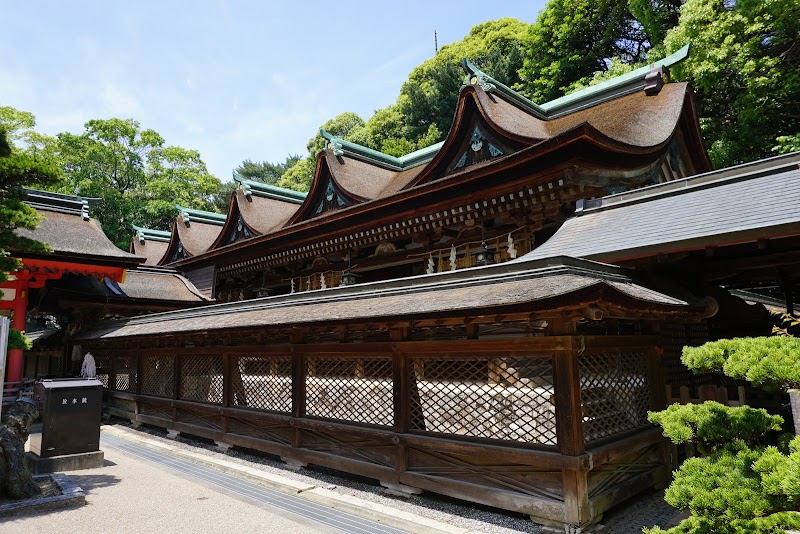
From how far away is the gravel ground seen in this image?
208 inches

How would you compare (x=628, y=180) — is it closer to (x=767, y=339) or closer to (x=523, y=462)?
(x=523, y=462)

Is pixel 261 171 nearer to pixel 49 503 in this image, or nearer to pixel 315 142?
pixel 315 142

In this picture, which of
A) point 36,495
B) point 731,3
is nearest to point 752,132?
point 731,3

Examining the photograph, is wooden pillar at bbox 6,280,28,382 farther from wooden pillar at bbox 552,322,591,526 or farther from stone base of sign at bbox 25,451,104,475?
wooden pillar at bbox 552,322,591,526

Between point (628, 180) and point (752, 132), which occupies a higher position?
point (752, 132)

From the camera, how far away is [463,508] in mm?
5906

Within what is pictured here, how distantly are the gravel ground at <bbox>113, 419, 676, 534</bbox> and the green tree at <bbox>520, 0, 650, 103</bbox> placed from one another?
25297 mm

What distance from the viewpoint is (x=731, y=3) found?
757 inches

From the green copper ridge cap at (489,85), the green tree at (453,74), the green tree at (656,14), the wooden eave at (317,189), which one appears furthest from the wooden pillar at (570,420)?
the green tree at (453,74)

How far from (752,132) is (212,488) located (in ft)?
69.0

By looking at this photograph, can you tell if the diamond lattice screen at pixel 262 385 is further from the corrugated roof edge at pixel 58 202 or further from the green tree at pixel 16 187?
the corrugated roof edge at pixel 58 202

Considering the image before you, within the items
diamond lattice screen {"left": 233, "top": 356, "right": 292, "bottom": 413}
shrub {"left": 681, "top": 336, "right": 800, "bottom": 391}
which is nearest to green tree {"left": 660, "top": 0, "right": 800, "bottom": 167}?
diamond lattice screen {"left": 233, "top": 356, "right": 292, "bottom": 413}

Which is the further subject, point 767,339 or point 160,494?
point 160,494

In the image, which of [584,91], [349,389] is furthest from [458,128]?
[349,389]
